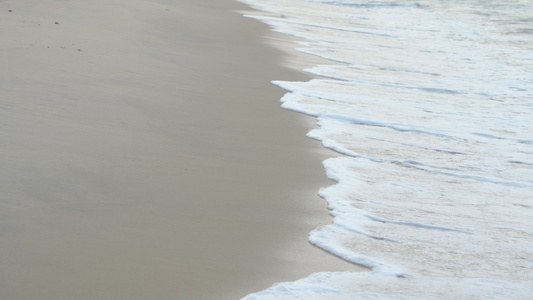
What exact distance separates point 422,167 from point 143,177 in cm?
178

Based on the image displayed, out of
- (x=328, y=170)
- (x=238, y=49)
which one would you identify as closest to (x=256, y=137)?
(x=328, y=170)

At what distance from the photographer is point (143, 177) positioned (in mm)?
3354

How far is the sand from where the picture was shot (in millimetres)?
2506

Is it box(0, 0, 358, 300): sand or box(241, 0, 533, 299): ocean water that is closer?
box(0, 0, 358, 300): sand

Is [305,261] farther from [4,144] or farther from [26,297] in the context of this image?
[4,144]

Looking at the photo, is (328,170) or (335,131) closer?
(328,170)

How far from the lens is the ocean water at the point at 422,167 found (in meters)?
2.76

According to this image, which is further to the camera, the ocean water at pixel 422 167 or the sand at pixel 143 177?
the ocean water at pixel 422 167

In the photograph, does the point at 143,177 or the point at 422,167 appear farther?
the point at 422,167

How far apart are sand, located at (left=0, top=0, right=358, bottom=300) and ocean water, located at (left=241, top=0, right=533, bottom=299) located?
0.54 ft

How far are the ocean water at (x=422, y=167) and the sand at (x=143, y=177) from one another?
16cm

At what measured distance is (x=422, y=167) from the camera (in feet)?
13.8

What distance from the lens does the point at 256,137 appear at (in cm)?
438

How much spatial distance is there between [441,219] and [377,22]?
1057cm
